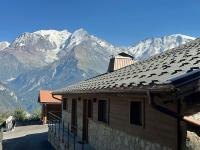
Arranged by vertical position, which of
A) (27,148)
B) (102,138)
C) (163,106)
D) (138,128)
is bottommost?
(27,148)

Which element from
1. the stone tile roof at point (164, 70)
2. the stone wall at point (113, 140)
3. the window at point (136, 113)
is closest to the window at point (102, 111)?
the stone wall at point (113, 140)

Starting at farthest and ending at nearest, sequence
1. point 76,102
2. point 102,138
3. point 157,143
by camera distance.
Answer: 1. point 76,102
2. point 102,138
3. point 157,143

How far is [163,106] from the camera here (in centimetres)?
915

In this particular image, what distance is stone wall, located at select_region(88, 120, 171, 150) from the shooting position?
424 inches

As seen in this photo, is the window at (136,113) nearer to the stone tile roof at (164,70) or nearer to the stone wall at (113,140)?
the stone wall at (113,140)

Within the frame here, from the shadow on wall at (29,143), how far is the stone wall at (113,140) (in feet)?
24.4

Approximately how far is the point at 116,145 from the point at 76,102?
970 cm

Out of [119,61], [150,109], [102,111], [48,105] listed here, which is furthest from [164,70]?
[48,105]

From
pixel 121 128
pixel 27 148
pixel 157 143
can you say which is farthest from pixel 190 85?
pixel 27 148

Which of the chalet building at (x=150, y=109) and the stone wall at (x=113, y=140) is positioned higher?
the chalet building at (x=150, y=109)

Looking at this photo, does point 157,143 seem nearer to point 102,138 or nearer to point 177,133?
point 177,133

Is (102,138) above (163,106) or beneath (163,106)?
beneath

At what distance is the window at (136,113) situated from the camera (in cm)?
1149

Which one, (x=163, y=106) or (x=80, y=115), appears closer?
(x=163, y=106)
